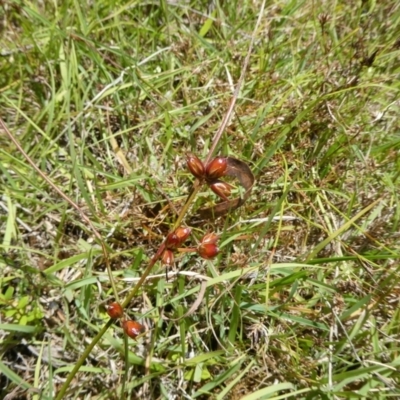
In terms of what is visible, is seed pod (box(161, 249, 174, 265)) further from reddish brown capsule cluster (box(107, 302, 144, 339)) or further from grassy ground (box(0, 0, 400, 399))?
grassy ground (box(0, 0, 400, 399))

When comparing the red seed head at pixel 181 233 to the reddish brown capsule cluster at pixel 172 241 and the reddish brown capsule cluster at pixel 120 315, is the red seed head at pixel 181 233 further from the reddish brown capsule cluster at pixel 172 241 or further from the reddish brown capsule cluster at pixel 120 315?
the reddish brown capsule cluster at pixel 120 315

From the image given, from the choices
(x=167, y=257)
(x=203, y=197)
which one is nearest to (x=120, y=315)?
(x=167, y=257)

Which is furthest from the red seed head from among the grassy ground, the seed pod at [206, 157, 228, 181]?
the grassy ground

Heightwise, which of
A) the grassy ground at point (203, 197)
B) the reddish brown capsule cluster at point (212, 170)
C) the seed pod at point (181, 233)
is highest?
the reddish brown capsule cluster at point (212, 170)

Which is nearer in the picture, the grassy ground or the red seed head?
the red seed head

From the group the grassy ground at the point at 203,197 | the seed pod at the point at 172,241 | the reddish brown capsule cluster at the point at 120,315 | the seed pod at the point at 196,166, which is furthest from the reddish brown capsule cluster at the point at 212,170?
the grassy ground at the point at 203,197

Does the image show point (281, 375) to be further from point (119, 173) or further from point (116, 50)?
point (116, 50)
